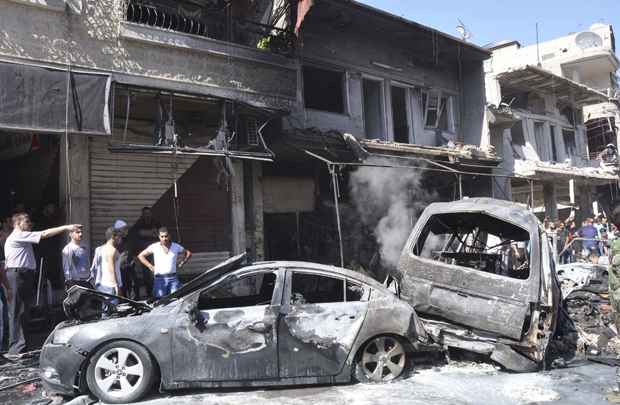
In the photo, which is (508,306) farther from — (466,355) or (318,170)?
(318,170)

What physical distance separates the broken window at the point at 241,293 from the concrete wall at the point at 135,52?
4783 millimetres

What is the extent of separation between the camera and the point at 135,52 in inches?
349

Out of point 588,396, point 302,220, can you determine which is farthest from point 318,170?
point 588,396

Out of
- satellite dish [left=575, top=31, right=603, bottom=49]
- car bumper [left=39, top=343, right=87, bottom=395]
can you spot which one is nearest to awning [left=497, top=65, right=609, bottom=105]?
satellite dish [left=575, top=31, right=603, bottom=49]

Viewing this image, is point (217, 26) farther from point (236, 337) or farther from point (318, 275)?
point (236, 337)

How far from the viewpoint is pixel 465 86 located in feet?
53.2

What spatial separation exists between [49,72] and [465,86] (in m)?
13.0

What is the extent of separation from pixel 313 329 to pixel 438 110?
39.4ft

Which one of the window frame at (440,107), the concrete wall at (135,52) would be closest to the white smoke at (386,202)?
the concrete wall at (135,52)

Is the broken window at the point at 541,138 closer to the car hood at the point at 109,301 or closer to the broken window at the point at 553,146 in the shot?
the broken window at the point at 553,146

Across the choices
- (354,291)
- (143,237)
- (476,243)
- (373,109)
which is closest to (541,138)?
(373,109)

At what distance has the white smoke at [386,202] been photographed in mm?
12023

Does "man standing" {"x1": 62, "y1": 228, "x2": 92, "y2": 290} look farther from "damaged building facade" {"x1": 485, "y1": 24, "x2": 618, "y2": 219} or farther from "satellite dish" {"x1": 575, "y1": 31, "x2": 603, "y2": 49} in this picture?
"satellite dish" {"x1": 575, "y1": 31, "x2": 603, "y2": 49}

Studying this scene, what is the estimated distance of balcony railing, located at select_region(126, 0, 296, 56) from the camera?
9234 millimetres
